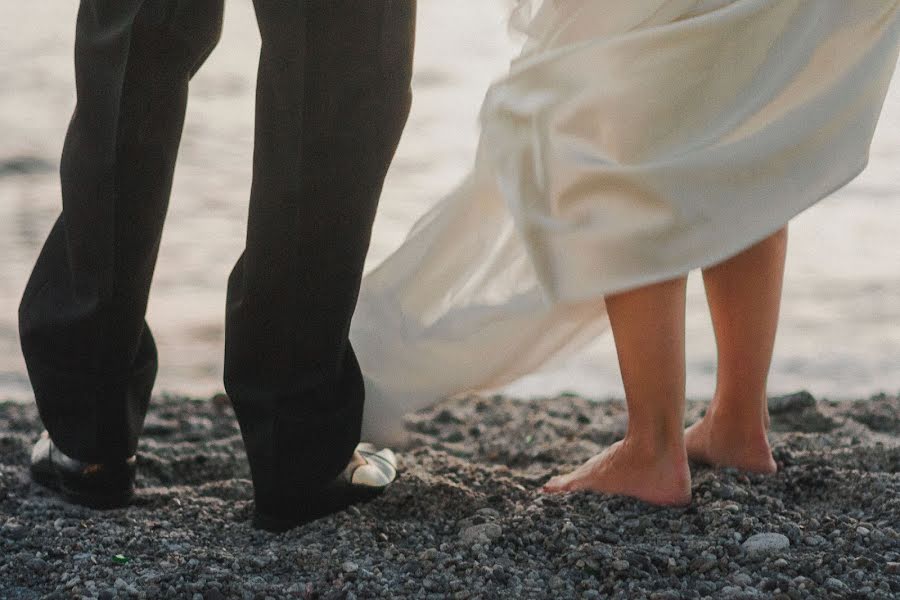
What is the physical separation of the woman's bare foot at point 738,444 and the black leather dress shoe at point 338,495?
565 mm

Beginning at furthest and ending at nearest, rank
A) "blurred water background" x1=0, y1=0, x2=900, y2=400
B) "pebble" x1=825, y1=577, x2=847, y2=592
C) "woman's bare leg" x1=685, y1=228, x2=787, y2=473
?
"blurred water background" x1=0, y1=0, x2=900, y2=400, "woman's bare leg" x1=685, y1=228, x2=787, y2=473, "pebble" x1=825, y1=577, x2=847, y2=592

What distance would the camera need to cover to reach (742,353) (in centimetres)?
210

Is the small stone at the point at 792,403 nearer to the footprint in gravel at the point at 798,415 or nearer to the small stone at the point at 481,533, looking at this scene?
the footprint in gravel at the point at 798,415

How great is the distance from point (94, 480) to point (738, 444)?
1.11 metres

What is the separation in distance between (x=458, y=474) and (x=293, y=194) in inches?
26.4

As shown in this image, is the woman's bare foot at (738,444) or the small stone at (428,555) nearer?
the small stone at (428,555)

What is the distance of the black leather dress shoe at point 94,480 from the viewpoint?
209cm

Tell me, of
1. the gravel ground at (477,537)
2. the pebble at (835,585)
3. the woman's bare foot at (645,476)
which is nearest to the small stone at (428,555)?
the gravel ground at (477,537)

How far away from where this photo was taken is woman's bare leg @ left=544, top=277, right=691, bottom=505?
1.90 meters

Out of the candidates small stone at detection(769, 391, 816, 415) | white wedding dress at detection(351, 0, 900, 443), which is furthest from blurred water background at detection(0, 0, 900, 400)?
small stone at detection(769, 391, 816, 415)

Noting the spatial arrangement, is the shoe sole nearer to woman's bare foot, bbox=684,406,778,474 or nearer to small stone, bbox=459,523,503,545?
small stone, bbox=459,523,503,545

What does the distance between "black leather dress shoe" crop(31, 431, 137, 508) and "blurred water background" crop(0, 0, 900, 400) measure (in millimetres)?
781

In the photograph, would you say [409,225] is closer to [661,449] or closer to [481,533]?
[661,449]

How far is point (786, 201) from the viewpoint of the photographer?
6.20 feet
